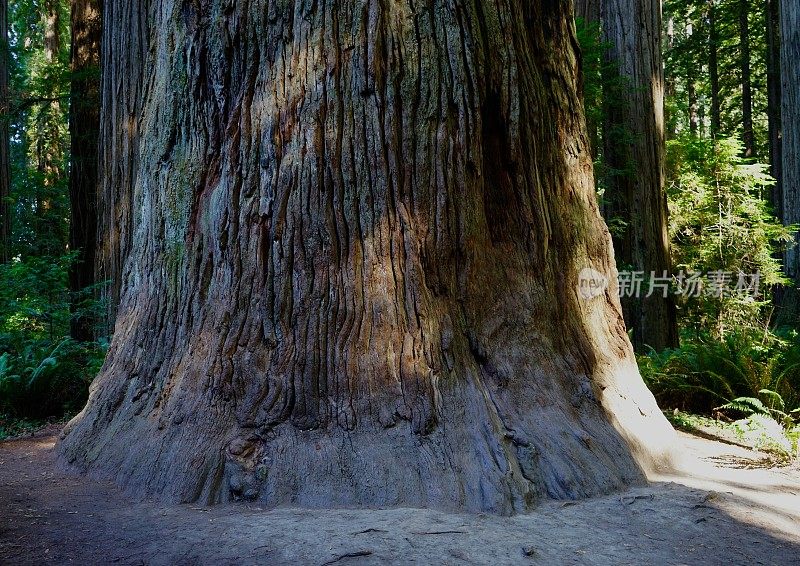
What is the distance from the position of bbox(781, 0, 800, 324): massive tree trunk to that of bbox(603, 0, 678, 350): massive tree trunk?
3094mm

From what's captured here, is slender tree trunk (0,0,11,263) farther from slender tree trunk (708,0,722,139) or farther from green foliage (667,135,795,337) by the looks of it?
slender tree trunk (708,0,722,139)

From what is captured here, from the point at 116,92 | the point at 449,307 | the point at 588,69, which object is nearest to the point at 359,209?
the point at 449,307

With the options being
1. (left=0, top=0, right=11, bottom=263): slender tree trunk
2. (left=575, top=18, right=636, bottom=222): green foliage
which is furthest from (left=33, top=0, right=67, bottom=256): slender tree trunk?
(left=575, top=18, right=636, bottom=222): green foliage

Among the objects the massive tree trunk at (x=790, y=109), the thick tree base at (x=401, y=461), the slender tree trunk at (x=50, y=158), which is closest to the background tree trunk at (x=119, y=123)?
the slender tree trunk at (x=50, y=158)

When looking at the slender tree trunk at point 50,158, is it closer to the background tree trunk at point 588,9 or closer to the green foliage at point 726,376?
the background tree trunk at point 588,9

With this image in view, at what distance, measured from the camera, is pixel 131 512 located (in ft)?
11.1

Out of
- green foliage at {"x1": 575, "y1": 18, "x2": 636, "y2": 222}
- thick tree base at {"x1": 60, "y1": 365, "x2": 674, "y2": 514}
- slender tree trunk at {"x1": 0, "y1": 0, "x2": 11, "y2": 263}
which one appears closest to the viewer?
thick tree base at {"x1": 60, "y1": 365, "x2": 674, "y2": 514}

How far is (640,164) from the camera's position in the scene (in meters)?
10.8

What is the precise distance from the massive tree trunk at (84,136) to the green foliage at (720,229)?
9.93 metres

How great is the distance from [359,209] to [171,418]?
162 cm

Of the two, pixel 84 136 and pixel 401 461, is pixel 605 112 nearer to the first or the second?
pixel 84 136

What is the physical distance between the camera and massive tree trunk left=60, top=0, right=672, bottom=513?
3.58m

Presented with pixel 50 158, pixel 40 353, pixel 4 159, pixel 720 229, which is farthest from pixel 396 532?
pixel 50 158

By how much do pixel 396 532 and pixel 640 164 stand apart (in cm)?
935
